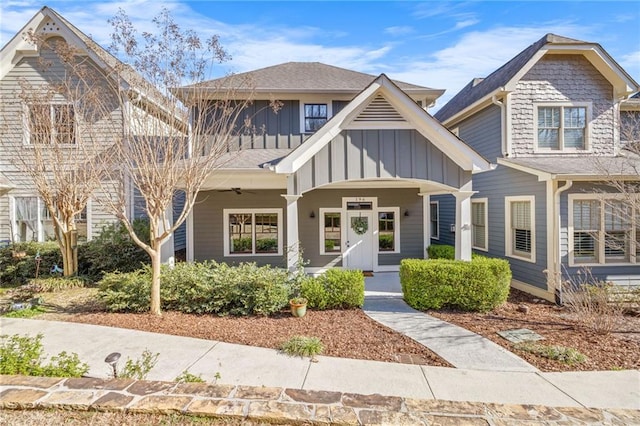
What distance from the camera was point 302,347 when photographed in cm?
528

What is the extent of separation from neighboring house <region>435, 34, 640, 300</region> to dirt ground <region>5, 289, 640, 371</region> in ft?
6.74

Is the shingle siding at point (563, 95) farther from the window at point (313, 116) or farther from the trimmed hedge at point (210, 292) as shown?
the trimmed hedge at point (210, 292)

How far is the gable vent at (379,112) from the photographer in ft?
26.5

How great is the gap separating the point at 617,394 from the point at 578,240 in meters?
6.11

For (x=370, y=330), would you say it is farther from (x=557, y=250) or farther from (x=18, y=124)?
(x=18, y=124)

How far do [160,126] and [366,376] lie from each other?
6.25m

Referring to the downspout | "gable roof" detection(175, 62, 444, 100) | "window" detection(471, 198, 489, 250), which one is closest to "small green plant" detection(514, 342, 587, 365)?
the downspout

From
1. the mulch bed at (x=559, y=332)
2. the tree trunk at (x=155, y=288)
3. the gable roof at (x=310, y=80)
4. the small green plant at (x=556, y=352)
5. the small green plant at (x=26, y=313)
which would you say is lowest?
the mulch bed at (x=559, y=332)

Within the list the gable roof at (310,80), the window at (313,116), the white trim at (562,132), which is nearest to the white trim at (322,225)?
the window at (313,116)

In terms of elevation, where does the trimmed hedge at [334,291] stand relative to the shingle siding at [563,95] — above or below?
below

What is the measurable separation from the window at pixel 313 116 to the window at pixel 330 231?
9.98 ft

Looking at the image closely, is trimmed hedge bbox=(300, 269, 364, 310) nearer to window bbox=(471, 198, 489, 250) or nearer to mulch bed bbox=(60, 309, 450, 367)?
mulch bed bbox=(60, 309, 450, 367)

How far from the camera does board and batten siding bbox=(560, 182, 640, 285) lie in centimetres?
888

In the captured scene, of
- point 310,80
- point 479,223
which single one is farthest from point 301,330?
point 479,223
